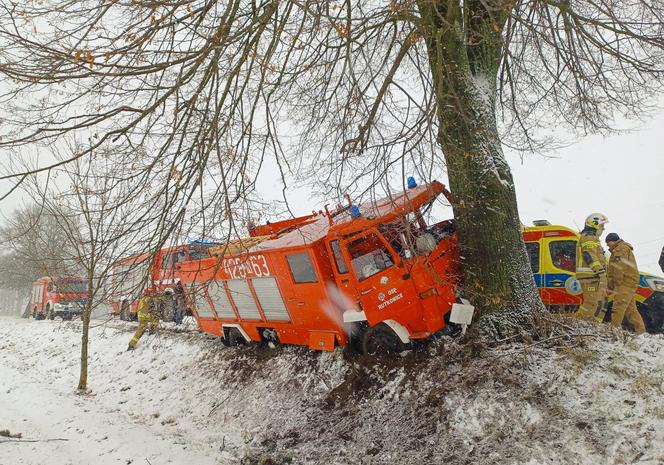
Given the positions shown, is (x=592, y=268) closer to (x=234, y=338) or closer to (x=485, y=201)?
(x=485, y=201)

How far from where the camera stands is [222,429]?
7.90m

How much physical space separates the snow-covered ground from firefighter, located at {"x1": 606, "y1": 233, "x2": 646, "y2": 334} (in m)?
1.75

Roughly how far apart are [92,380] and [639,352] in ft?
39.7

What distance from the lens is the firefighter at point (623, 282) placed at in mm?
7262

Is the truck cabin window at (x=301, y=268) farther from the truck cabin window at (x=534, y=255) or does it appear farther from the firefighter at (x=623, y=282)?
the firefighter at (x=623, y=282)

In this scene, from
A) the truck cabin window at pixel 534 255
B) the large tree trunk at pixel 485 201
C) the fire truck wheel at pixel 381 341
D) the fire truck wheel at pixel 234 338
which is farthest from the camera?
the fire truck wheel at pixel 234 338

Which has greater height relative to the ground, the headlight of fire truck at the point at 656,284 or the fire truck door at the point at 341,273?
the fire truck door at the point at 341,273

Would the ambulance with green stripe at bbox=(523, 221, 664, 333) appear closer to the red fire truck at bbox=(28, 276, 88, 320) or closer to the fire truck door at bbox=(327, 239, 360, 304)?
the fire truck door at bbox=(327, 239, 360, 304)

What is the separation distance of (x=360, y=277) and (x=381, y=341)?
1272mm

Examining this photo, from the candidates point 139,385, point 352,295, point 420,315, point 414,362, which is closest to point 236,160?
point 352,295

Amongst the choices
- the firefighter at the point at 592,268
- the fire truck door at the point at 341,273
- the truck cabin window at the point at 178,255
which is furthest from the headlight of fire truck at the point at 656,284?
the truck cabin window at the point at 178,255

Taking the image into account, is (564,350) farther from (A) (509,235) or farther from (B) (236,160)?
(B) (236,160)

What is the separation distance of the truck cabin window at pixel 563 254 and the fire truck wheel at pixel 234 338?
712 centimetres

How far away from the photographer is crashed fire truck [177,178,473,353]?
263 inches
